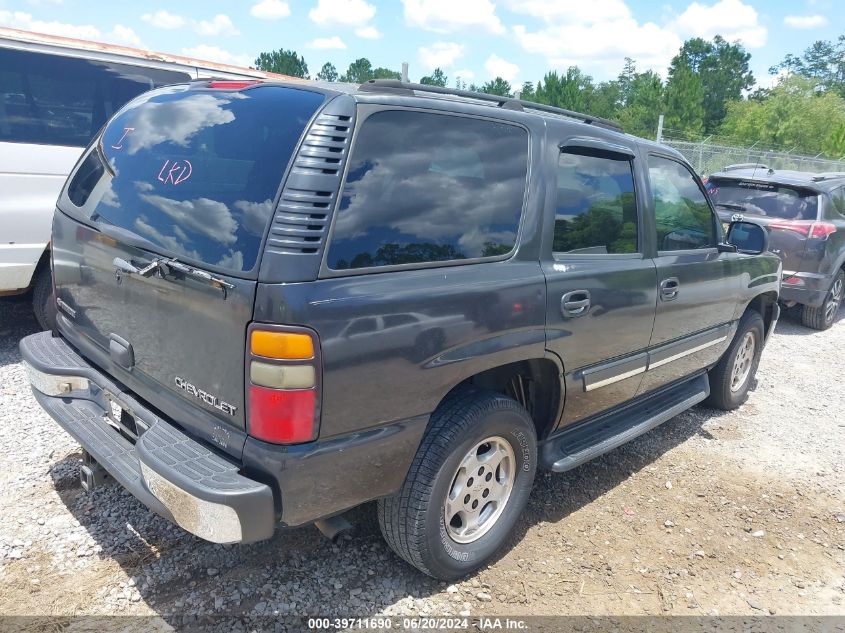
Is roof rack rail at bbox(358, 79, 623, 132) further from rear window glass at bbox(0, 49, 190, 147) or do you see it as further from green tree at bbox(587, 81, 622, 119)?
green tree at bbox(587, 81, 622, 119)

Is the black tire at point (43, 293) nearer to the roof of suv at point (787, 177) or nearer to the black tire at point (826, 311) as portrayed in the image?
the roof of suv at point (787, 177)

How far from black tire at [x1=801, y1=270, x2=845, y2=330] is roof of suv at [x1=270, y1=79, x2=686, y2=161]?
5.43 metres

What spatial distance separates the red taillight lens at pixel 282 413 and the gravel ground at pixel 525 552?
37.1 inches

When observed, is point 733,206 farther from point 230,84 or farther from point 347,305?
point 347,305

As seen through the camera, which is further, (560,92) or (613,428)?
(560,92)

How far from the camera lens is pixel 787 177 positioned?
750 cm

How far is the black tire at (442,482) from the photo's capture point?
8.09 ft

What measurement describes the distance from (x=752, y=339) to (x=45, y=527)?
4949 millimetres

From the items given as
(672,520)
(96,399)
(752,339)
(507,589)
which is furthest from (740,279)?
(96,399)

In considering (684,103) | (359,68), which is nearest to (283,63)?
(359,68)

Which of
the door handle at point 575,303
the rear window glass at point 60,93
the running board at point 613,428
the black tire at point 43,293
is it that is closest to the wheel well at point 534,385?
the running board at point 613,428

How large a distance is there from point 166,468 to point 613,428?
2.39 m

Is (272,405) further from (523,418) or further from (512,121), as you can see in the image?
(512,121)

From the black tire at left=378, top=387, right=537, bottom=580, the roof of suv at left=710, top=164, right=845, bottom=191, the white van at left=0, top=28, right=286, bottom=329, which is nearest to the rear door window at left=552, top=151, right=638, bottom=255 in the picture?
the black tire at left=378, top=387, right=537, bottom=580
